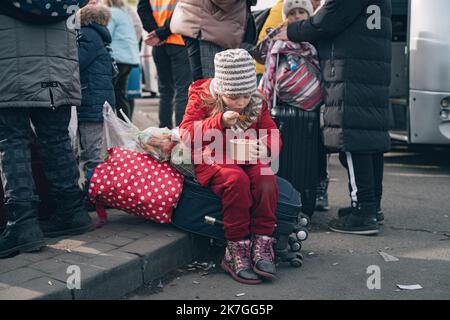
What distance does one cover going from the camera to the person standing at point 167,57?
19.9 feet

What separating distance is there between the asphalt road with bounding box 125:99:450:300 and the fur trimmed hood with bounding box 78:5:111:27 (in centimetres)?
193

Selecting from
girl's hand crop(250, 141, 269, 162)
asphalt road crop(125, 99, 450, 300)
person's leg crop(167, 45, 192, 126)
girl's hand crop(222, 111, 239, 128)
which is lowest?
asphalt road crop(125, 99, 450, 300)

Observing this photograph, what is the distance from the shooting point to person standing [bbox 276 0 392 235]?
15.5 feet

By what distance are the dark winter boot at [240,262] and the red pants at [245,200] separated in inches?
1.7

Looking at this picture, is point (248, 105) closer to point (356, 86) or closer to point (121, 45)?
point (356, 86)

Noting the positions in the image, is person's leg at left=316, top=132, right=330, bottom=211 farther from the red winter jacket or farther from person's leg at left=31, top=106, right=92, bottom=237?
person's leg at left=31, top=106, right=92, bottom=237

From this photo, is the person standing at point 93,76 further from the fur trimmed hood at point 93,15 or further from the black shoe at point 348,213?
the black shoe at point 348,213

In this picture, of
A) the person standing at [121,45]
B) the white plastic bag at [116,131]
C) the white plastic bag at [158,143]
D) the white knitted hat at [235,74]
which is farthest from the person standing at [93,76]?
the person standing at [121,45]

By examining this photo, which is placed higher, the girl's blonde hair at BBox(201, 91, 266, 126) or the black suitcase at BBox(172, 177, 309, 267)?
the girl's blonde hair at BBox(201, 91, 266, 126)

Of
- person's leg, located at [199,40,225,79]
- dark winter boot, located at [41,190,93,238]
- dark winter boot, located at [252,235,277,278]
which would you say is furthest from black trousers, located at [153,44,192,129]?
dark winter boot, located at [252,235,277,278]

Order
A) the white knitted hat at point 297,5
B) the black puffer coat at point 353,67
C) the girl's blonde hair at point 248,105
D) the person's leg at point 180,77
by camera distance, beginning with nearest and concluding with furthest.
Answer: the girl's blonde hair at point 248,105, the black puffer coat at point 353,67, the white knitted hat at point 297,5, the person's leg at point 180,77

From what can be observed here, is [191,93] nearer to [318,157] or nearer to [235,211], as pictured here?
[235,211]

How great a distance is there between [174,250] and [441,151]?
5.12 meters

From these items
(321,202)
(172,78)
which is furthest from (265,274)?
(172,78)
